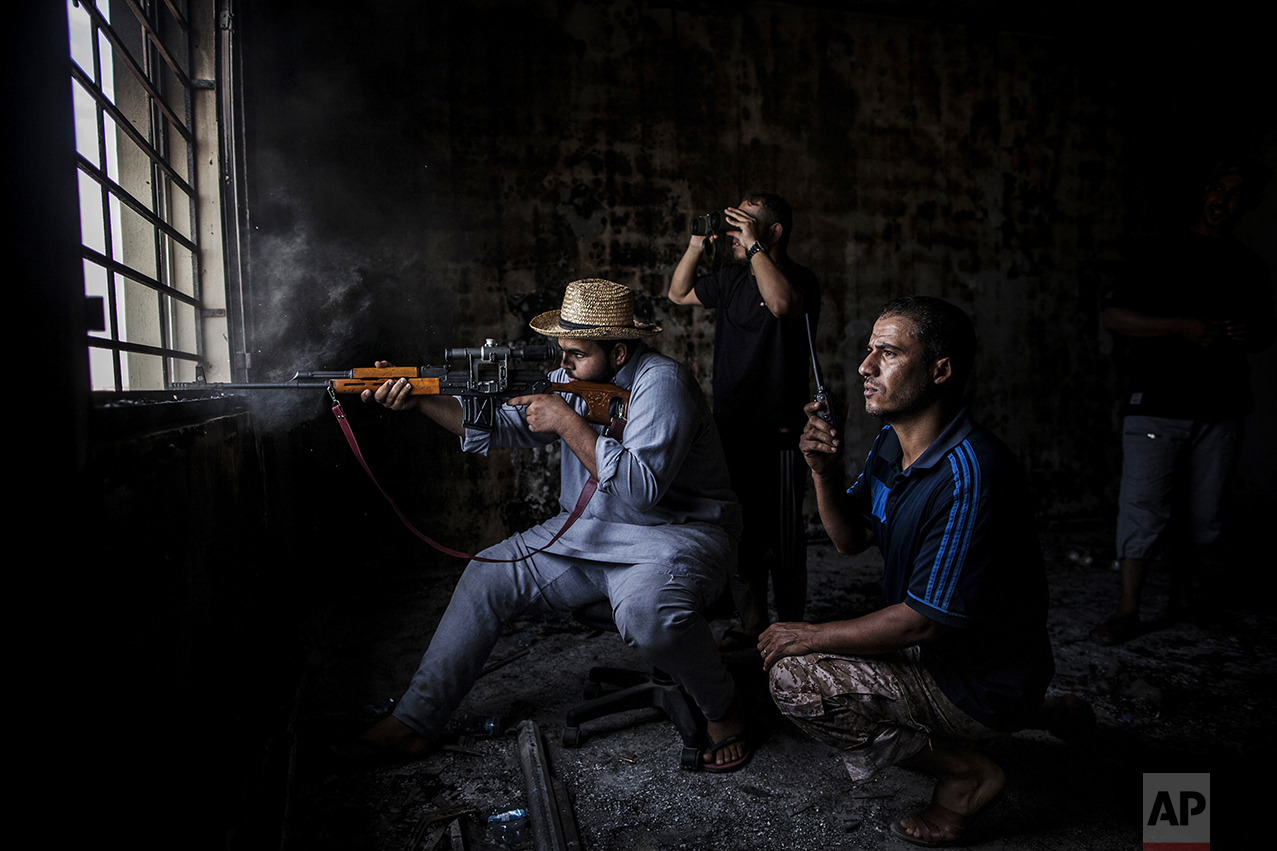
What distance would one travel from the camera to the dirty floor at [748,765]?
7.28 ft

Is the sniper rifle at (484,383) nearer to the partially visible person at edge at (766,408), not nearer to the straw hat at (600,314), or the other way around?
the straw hat at (600,314)

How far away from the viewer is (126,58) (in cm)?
225

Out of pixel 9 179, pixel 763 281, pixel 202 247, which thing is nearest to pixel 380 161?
pixel 202 247

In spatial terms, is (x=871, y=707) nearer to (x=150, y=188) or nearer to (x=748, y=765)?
(x=748, y=765)

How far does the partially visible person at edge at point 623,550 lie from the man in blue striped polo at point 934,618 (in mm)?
404

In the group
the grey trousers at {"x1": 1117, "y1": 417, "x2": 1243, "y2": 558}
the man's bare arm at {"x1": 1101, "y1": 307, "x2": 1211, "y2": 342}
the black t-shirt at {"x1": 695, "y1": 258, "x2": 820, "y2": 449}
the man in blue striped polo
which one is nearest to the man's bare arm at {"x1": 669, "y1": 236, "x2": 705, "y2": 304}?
the black t-shirt at {"x1": 695, "y1": 258, "x2": 820, "y2": 449}

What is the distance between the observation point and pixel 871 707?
200 centimetres

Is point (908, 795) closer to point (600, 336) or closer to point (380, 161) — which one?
point (600, 336)

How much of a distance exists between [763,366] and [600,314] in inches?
44.5

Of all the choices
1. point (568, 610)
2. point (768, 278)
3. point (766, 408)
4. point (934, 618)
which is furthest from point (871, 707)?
point (768, 278)

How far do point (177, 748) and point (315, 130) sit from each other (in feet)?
12.7

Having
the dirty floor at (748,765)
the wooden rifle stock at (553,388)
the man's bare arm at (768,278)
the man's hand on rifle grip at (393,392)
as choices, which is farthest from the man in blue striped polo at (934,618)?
the man's hand on rifle grip at (393,392)

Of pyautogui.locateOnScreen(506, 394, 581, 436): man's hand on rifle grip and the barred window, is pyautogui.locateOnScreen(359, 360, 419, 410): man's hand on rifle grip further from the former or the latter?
the barred window

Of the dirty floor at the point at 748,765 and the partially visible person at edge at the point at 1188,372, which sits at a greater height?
the partially visible person at edge at the point at 1188,372
